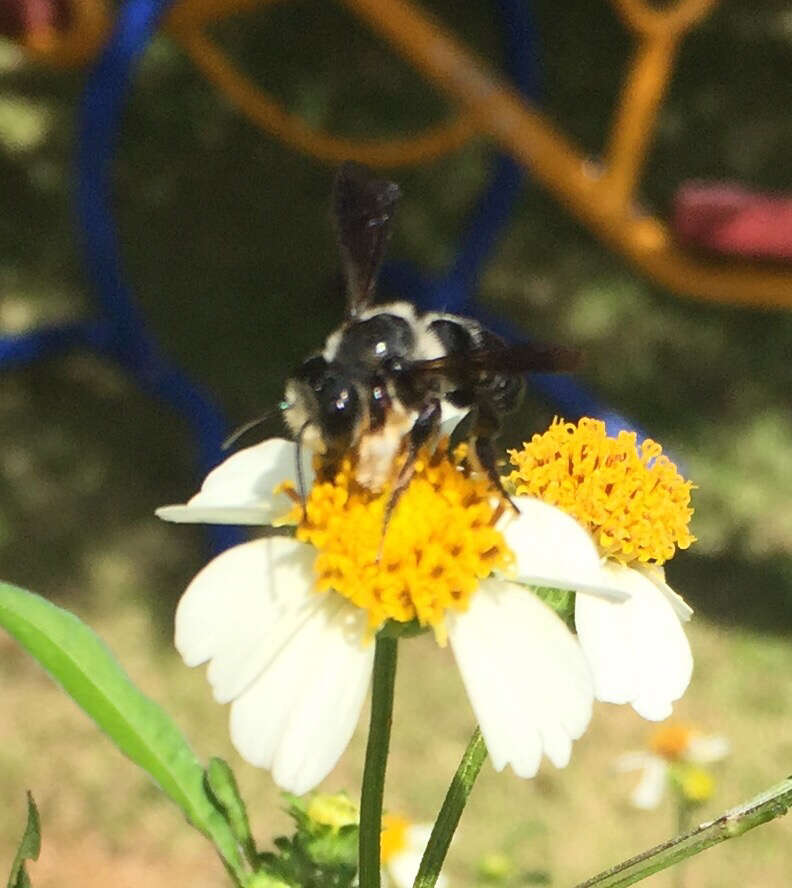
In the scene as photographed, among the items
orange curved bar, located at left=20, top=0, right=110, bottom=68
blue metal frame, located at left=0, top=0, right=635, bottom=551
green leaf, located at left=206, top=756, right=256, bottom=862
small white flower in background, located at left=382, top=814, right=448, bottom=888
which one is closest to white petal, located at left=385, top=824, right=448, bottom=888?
small white flower in background, located at left=382, top=814, right=448, bottom=888

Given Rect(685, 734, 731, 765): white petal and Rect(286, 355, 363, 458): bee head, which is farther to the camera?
Rect(685, 734, 731, 765): white petal

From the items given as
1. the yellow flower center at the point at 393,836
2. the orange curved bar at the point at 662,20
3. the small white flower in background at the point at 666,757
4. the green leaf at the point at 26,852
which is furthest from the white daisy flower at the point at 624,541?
the orange curved bar at the point at 662,20

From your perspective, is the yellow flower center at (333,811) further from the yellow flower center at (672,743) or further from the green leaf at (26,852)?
the yellow flower center at (672,743)

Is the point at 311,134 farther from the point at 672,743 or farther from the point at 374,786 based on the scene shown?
the point at 374,786

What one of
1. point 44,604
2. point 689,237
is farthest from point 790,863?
point 44,604

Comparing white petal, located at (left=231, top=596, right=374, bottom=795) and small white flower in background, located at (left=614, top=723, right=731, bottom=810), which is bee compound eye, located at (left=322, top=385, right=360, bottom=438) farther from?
small white flower in background, located at (left=614, top=723, right=731, bottom=810)

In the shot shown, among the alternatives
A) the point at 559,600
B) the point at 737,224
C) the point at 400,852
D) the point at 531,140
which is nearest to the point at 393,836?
the point at 400,852
